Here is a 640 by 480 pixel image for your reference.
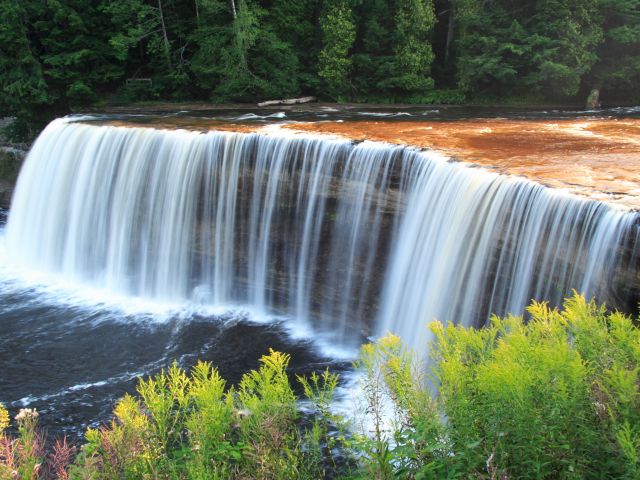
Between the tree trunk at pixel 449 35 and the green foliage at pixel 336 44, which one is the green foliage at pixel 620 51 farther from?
the green foliage at pixel 336 44

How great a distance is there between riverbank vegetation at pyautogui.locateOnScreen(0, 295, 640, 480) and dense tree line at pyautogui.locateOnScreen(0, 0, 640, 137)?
693 inches

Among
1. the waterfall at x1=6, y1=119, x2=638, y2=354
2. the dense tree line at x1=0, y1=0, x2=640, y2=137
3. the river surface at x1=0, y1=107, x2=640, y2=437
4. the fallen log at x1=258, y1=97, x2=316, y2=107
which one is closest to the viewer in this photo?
the waterfall at x1=6, y1=119, x2=638, y2=354

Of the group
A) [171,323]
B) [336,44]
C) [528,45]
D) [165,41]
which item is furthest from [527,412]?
[165,41]

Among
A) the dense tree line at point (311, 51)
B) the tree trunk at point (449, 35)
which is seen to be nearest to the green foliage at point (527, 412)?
the dense tree line at point (311, 51)

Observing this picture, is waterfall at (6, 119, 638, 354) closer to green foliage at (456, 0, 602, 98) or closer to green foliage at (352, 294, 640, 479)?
green foliage at (352, 294, 640, 479)

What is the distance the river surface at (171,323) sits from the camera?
947 centimetres

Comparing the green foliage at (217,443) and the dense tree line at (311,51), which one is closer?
the green foliage at (217,443)

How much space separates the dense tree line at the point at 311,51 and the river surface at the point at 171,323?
5.46 m

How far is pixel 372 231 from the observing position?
11508mm

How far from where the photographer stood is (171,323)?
479 inches

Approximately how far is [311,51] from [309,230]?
542 inches

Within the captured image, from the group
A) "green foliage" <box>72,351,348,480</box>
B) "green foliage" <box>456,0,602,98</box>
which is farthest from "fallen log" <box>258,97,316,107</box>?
"green foliage" <box>72,351,348,480</box>

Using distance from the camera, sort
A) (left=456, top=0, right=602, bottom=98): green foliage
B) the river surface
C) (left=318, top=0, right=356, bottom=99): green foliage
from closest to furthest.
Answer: the river surface
(left=456, top=0, right=602, bottom=98): green foliage
(left=318, top=0, right=356, bottom=99): green foliage

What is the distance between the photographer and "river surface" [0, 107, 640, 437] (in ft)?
31.1
